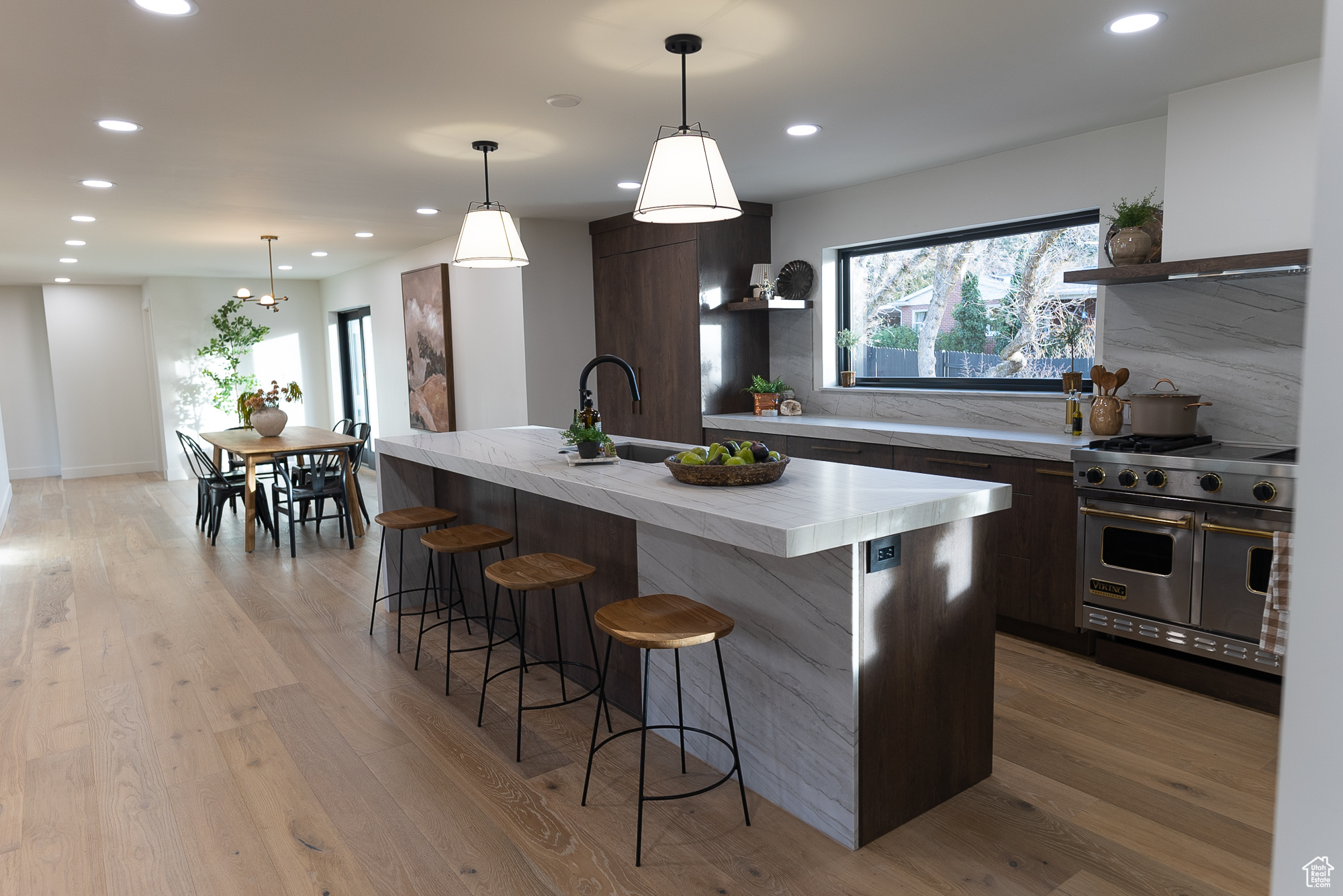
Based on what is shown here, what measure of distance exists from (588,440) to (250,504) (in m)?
3.98

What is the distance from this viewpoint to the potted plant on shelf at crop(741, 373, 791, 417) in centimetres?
543

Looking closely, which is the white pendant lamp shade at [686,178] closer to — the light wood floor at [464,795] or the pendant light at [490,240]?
the pendant light at [490,240]

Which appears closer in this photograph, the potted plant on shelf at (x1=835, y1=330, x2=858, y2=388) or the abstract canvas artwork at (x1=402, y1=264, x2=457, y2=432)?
the potted plant on shelf at (x1=835, y1=330, x2=858, y2=388)

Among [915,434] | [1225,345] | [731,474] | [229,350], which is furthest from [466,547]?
[229,350]

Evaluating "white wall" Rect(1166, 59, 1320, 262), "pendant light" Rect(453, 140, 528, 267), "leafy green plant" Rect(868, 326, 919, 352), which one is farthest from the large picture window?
"pendant light" Rect(453, 140, 528, 267)

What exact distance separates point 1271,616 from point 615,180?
12.2 feet

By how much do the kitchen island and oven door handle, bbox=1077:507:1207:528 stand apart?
116cm

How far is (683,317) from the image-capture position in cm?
551

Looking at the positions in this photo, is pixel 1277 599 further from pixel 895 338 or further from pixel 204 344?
pixel 204 344

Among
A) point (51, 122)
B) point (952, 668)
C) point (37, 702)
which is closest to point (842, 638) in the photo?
point (952, 668)

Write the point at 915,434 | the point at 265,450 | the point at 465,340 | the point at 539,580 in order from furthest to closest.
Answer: the point at 465,340, the point at 265,450, the point at 915,434, the point at 539,580

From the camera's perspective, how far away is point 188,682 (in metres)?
3.50

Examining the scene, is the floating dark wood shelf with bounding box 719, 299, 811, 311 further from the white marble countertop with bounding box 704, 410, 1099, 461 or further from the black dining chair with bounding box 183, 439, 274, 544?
the black dining chair with bounding box 183, 439, 274, 544

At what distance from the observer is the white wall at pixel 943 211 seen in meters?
3.90
